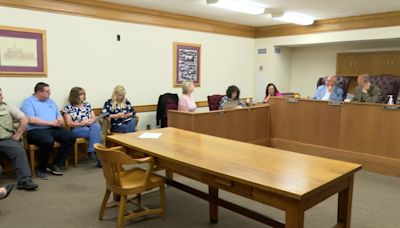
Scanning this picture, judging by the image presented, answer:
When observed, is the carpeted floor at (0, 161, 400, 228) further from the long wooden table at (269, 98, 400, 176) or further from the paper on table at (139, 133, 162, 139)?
the paper on table at (139, 133, 162, 139)

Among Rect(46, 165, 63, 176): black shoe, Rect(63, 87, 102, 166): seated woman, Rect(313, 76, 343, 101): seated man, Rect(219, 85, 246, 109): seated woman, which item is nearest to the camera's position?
Rect(46, 165, 63, 176): black shoe

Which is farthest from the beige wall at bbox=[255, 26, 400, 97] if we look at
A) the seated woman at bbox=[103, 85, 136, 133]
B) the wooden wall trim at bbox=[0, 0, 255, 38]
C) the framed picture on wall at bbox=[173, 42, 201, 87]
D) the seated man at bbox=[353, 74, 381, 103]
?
the seated woman at bbox=[103, 85, 136, 133]

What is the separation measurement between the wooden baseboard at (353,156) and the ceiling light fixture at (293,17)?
2.20 m

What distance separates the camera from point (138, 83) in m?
5.89

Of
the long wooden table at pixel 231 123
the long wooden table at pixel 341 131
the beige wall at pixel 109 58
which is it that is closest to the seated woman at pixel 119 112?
the beige wall at pixel 109 58

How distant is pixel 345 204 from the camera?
2.32 m

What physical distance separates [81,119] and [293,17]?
13.7 feet

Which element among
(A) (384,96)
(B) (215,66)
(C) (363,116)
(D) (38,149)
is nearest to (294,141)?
(C) (363,116)

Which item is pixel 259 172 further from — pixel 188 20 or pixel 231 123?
pixel 188 20

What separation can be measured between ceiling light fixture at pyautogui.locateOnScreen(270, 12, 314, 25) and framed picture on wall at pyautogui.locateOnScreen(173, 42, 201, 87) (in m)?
1.63

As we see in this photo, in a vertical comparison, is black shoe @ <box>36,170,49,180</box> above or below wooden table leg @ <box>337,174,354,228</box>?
below

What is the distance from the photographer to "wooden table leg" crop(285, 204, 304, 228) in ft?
5.99

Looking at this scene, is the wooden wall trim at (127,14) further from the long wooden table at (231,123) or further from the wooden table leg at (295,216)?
the wooden table leg at (295,216)

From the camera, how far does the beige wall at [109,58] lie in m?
4.70
